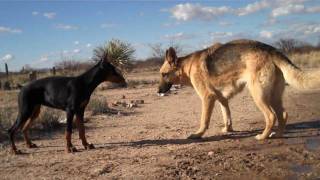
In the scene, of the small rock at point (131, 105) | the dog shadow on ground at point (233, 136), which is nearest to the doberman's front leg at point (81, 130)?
the dog shadow on ground at point (233, 136)

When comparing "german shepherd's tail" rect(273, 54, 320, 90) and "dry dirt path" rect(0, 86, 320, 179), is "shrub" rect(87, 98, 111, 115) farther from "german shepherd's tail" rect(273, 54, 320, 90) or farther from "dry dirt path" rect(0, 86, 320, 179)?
"german shepherd's tail" rect(273, 54, 320, 90)

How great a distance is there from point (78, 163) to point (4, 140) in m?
3.12

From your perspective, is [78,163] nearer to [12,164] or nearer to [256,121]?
[12,164]

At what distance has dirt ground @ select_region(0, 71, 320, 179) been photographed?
7586mm

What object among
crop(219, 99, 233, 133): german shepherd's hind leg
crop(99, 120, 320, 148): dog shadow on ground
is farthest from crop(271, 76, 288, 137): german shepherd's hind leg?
crop(219, 99, 233, 133): german shepherd's hind leg

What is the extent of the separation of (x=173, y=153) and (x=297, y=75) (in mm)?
2985

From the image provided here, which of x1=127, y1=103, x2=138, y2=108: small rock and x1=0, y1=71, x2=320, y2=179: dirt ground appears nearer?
x1=0, y1=71, x2=320, y2=179: dirt ground

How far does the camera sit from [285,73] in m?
9.52

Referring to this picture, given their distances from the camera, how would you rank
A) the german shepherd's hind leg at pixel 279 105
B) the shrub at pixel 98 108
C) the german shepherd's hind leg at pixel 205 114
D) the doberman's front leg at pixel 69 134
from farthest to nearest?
the shrub at pixel 98 108
the german shepherd's hind leg at pixel 205 114
the german shepherd's hind leg at pixel 279 105
the doberman's front leg at pixel 69 134

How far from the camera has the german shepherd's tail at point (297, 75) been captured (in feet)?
30.4

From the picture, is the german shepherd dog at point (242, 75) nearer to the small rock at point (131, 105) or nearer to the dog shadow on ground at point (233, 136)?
the dog shadow on ground at point (233, 136)

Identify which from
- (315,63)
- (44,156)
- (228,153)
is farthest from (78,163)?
(315,63)

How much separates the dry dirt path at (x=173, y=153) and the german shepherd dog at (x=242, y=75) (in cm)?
63

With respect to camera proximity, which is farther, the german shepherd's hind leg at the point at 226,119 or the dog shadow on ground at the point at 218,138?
the german shepherd's hind leg at the point at 226,119
